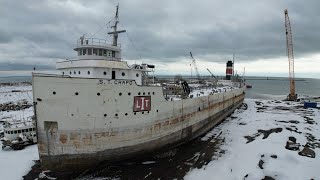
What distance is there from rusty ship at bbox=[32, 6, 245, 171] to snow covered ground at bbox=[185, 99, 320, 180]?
3.92 m

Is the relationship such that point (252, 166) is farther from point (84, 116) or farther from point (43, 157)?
point (43, 157)

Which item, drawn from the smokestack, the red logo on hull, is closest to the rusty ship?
the red logo on hull

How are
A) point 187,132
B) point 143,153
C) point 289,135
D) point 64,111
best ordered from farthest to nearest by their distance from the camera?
1. point 289,135
2. point 187,132
3. point 143,153
4. point 64,111

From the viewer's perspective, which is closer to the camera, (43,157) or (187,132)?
(43,157)

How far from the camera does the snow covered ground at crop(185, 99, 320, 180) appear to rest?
13188 millimetres

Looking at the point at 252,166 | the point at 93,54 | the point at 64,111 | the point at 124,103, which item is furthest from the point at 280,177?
the point at 93,54

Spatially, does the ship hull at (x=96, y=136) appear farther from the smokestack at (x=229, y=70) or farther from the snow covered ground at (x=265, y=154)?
the smokestack at (x=229, y=70)

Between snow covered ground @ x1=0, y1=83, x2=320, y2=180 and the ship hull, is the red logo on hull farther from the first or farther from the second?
snow covered ground @ x1=0, y1=83, x2=320, y2=180

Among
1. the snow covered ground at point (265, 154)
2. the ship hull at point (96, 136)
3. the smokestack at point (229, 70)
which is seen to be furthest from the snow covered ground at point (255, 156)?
the smokestack at point (229, 70)

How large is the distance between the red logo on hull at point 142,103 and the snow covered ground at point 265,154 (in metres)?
4.63

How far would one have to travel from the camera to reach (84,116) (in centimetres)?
1255

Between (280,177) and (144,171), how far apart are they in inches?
293

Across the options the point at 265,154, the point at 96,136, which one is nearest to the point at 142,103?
the point at 96,136

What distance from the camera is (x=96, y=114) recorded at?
12.8 meters
